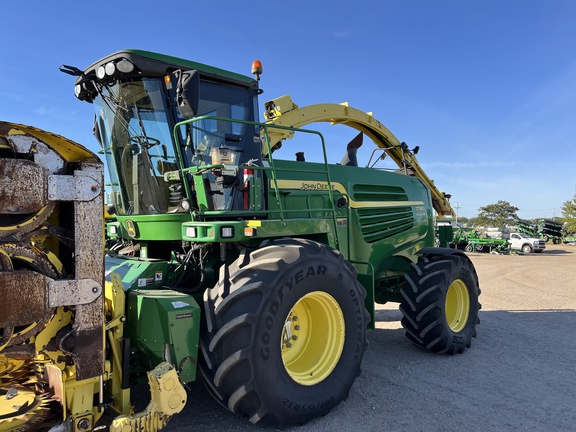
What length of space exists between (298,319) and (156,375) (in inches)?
58.8

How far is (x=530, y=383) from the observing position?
4809 millimetres

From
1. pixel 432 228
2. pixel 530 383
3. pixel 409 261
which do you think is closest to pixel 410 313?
pixel 409 261

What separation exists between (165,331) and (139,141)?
1.94 m

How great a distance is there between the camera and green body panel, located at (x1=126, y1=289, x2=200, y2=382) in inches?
120

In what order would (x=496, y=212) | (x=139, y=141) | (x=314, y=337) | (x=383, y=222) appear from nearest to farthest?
(x=314, y=337)
(x=139, y=141)
(x=383, y=222)
(x=496, y=212)

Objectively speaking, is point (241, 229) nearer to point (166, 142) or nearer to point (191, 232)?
point (191, 232)

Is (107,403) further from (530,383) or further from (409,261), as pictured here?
(409,261)

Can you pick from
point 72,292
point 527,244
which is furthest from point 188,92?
point 527,244

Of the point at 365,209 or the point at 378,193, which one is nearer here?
the point at 365,209

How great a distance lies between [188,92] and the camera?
3.46 m

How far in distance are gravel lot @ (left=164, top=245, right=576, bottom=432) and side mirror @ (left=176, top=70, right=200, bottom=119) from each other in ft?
8.41

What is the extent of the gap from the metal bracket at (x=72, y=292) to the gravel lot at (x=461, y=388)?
4.77ft

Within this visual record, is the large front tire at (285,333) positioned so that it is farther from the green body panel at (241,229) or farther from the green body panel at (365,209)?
the green body panel at (365,209)

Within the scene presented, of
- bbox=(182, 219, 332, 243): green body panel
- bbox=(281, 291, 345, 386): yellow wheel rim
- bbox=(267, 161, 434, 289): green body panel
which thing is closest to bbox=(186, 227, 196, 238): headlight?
bbox=(182, 219, 332, 243): green body panel
